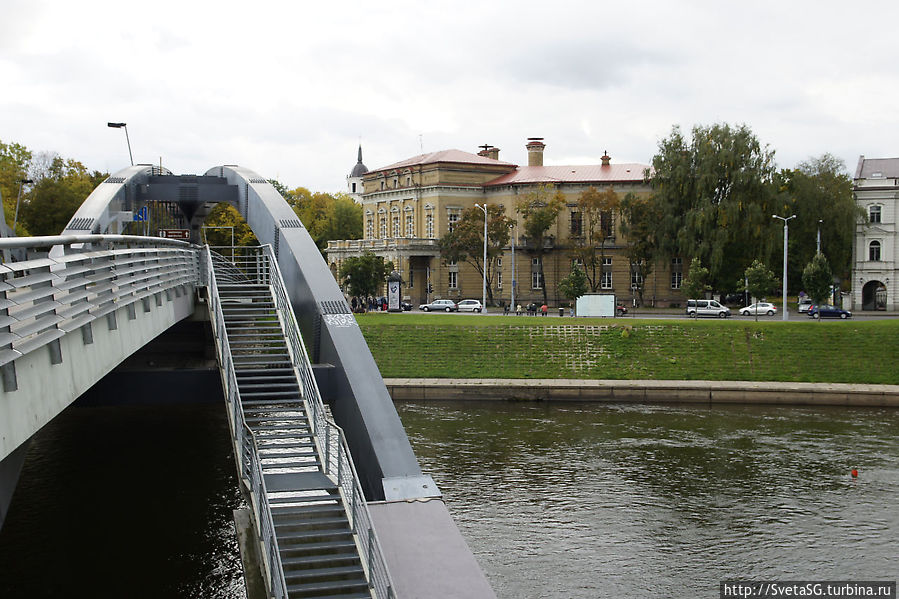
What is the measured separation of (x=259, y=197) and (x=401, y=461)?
437 inches

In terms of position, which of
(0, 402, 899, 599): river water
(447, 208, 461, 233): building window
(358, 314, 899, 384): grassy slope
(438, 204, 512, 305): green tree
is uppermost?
(447, 208, 461, 233): building window

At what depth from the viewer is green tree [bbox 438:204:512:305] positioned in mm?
71438

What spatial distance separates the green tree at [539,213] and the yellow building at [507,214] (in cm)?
68

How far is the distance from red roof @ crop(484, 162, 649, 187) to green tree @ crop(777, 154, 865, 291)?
39.2ft

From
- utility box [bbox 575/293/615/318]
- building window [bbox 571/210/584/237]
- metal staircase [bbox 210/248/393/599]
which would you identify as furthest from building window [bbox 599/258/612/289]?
metal staircase [bbox 210/248/393/599]

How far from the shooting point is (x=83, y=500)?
21.8 meters

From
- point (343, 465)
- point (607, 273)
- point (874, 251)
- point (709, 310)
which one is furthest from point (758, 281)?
point (343, 465)

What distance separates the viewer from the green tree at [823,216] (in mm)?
66562

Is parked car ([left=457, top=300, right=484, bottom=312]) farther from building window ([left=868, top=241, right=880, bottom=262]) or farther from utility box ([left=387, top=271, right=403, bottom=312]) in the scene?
building window ([left=868, top=241, right=880, bottom=262])

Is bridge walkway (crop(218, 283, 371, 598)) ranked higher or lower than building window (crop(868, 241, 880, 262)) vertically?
lower

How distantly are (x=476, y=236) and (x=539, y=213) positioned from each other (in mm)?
5243

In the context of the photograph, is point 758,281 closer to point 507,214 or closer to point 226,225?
point 507,214

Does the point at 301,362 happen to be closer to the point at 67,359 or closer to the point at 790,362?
the point at 67,359

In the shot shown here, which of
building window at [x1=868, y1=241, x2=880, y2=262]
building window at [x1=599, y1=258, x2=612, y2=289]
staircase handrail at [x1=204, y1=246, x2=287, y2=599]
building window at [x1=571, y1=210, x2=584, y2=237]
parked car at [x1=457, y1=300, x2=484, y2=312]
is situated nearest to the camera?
staircase handrail at [x1=204, y1=246, x2=287, y2=599]
